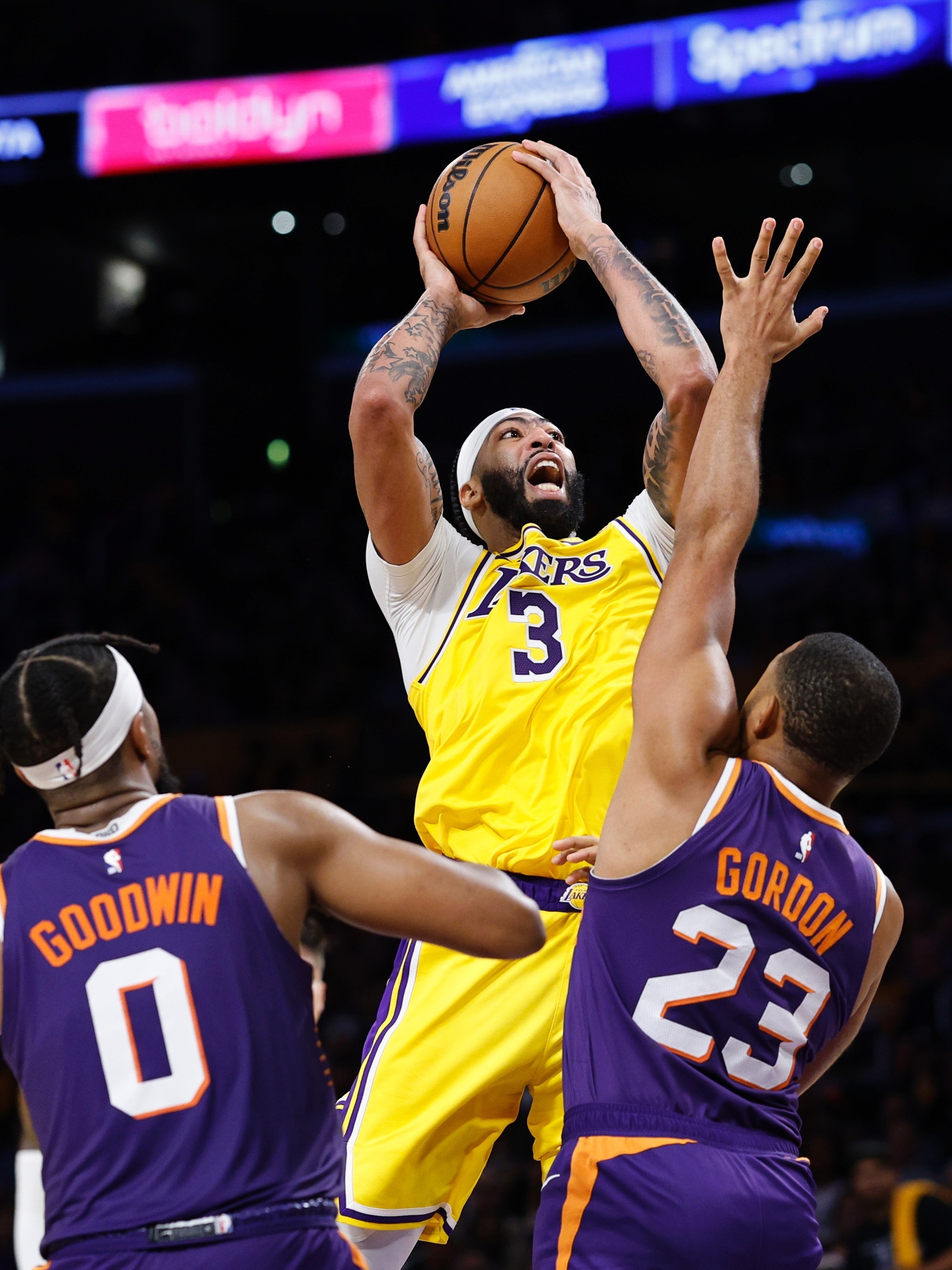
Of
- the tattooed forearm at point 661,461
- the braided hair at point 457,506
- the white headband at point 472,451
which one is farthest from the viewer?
the braided hair at point 457,506

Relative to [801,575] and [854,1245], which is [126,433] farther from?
[854,1245]

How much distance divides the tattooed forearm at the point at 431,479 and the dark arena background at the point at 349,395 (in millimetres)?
6288

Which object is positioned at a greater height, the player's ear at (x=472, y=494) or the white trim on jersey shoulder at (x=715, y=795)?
the player's ear at (x=472, y=494)

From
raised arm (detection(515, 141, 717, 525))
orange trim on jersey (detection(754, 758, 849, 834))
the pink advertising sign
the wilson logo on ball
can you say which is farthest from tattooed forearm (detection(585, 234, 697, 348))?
the pink advertising sign

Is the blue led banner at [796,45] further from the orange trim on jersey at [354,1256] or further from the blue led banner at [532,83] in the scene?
the orange trim on jersey at [354,1256]

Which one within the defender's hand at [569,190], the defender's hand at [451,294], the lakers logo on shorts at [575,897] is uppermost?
the defender's hand at [569,190]

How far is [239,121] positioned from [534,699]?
11101 mm

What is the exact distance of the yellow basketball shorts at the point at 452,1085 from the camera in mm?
3506

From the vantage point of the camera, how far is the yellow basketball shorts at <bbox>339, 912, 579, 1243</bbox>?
3506mm

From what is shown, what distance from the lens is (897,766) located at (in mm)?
11758

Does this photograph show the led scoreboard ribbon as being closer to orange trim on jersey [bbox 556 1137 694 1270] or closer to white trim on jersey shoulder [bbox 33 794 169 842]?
orange trim on jersey [bbox 556 1137 694 1270]

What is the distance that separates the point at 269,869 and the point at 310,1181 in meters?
0.54

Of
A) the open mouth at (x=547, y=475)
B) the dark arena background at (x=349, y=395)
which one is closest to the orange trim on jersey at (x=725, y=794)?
the open mouth at (x=547, y=475)

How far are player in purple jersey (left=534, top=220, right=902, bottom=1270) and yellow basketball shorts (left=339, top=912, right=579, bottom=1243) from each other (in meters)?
0.54
